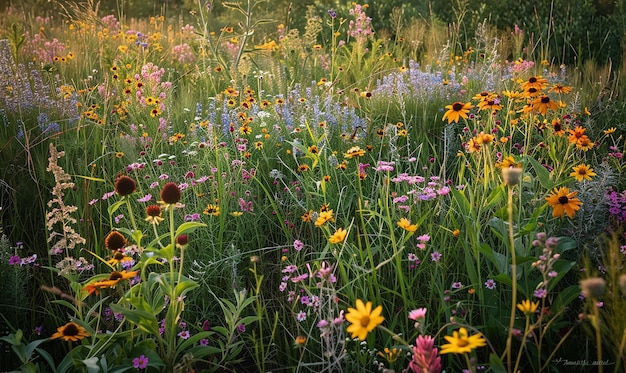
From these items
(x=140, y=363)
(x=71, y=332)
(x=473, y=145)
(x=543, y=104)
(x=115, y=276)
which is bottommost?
(x=140, y=363)

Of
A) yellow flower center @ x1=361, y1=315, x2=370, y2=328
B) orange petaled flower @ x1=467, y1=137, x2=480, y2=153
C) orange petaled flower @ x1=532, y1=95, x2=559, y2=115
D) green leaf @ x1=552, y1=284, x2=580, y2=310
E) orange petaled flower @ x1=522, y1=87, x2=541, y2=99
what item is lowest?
green leaf @ x1=552, y1=284, x2=580, y2=310

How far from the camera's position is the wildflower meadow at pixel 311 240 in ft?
5.02

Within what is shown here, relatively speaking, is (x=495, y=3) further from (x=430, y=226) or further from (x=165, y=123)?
(x=430, y=226)

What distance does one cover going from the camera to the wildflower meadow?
1529 millimetres

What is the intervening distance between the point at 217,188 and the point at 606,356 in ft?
4.74

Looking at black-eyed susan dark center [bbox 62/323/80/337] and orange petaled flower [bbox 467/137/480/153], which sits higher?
orange petaled flower [bbox 467/137/480/153]

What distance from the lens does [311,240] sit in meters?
2.18

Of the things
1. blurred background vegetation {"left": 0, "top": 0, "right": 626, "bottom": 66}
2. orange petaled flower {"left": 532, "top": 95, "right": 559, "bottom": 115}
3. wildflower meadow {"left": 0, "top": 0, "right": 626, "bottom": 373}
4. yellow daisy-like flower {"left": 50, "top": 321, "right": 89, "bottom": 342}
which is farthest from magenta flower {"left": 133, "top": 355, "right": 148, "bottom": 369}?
blurred background vegetation {"left": 0, "top": 0, "right": 626, "bottom": 66}

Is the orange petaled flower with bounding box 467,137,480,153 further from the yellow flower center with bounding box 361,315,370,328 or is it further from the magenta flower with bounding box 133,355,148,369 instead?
the magenta flower with bounding box 133,355,148,369

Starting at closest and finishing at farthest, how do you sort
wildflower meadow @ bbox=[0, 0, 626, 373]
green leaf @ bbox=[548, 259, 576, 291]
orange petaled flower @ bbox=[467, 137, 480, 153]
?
wildflower meadow @ bbox=[0, 0, 626, 373], green leaf @ bbox=[548, 259, 576, 291], orange petaled flower @ bbox=[467, 137, 480, 153]

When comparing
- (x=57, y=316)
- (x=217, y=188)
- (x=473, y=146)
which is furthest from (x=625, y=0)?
(x=57, y=316)

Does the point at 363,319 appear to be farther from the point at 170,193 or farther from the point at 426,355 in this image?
the point at 170,193

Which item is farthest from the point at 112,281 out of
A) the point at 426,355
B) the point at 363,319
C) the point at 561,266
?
the point at 561,266

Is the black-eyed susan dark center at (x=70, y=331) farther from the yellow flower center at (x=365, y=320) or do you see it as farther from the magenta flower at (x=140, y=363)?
the yellow flower center at (x=365, y=320)
